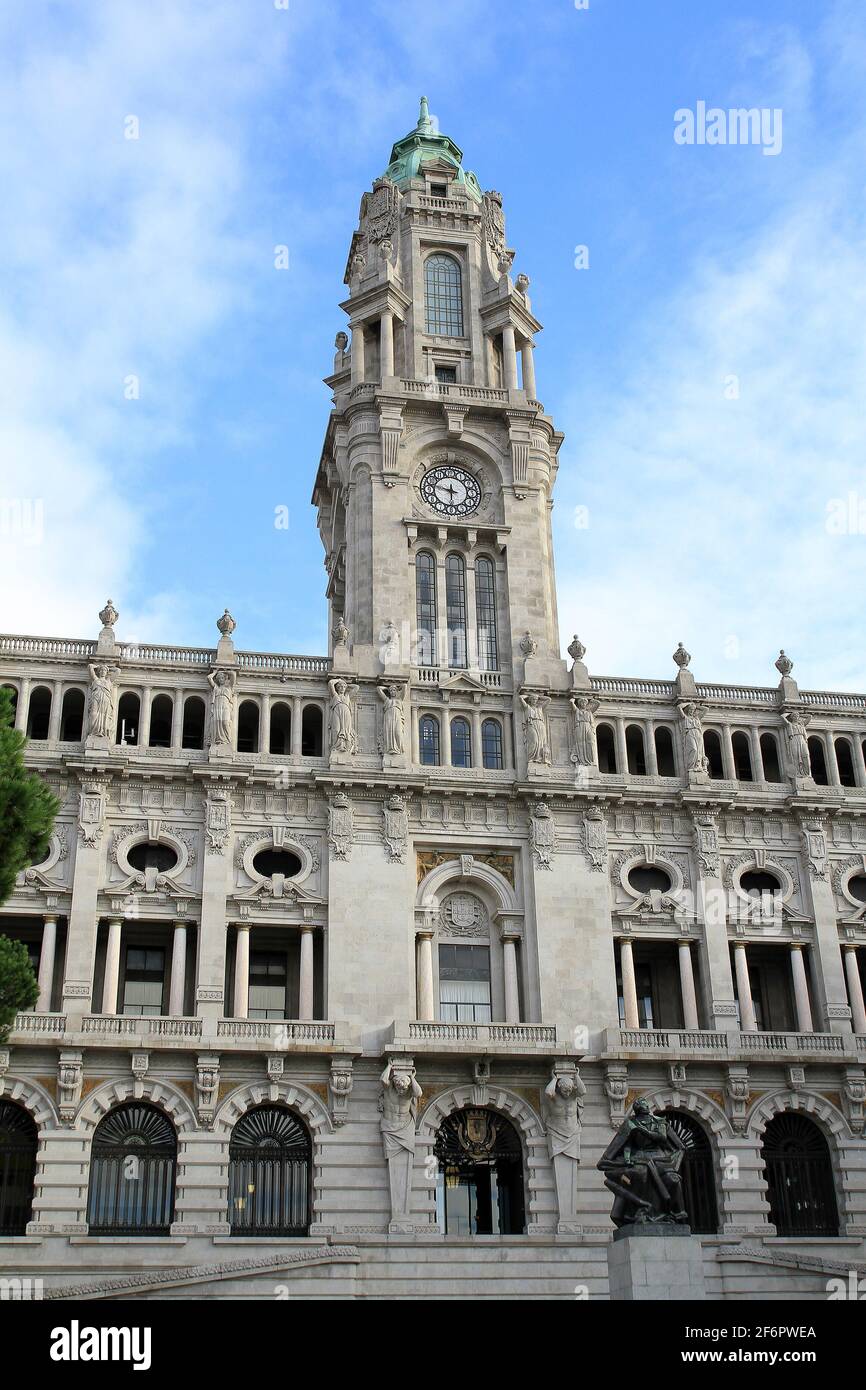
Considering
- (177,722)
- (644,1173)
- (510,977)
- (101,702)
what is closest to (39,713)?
(101,702)

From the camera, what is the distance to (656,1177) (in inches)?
1529

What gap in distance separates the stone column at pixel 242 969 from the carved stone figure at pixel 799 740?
77.2ft

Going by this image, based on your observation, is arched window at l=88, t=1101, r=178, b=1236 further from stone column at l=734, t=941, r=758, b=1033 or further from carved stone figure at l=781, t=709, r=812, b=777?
carved stone figure at l=781, t=709, r=812, b=777

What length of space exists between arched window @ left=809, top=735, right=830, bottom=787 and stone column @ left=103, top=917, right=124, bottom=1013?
29573 mm

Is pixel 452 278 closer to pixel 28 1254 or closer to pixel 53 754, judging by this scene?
pixel 53 754

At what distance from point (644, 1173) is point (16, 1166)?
2233cm

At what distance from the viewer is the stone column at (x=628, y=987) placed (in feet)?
184

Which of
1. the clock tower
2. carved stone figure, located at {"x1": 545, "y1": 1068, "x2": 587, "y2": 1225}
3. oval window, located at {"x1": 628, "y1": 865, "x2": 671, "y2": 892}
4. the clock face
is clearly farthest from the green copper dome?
carved stone figure, located at {"x1": 545, "y1": 1068, "x2": 587, "y2": 1225}

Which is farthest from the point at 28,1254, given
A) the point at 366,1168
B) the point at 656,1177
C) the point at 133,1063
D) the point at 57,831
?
the point at 656,1177

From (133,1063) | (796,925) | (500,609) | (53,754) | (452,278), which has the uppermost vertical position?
(452,278)

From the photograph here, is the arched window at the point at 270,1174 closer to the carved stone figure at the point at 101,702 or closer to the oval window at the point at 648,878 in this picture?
the carved stone figure at the point at 101,702

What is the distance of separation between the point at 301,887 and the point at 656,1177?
20461 mm

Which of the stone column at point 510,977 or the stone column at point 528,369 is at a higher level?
the stone column at point 528,369

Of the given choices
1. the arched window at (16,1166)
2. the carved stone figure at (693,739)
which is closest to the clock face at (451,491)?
the carved stone figure at (693,739)
